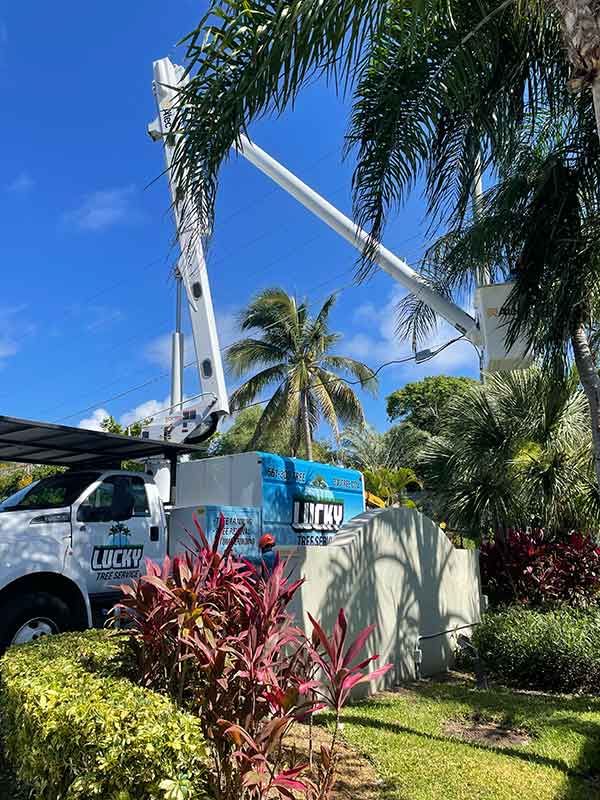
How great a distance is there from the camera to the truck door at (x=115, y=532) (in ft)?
25.4

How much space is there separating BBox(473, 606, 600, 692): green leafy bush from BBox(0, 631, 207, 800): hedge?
6166mm

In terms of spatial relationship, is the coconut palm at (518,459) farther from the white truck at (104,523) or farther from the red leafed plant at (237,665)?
the red leafed plant at (237,665)

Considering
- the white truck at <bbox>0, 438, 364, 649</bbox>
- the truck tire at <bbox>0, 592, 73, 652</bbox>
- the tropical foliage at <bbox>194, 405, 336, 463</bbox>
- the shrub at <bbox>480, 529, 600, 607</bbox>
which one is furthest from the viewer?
the tropical foliage at <bbox>194, 405, 336, 463</bbox>

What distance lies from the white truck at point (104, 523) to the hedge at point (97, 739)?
77.3 inches

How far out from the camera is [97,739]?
120 inches

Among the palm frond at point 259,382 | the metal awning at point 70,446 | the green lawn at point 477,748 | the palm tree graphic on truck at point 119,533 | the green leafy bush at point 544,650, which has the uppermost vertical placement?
the palm frond at point 259,382

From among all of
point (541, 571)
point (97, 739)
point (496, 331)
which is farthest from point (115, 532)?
point (541, 571)

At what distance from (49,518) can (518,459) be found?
321 inches

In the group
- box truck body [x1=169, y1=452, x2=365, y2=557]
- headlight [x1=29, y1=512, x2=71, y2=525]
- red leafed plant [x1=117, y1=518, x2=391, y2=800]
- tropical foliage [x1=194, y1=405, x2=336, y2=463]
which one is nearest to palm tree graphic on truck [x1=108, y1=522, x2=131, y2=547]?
headlight [x1=29, y1=512, x2=71, y2=525]

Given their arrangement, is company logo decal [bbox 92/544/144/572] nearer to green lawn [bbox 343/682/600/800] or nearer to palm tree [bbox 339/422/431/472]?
green lawn [bbox 343/682/600/800]

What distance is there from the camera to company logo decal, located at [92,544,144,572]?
7840 mm

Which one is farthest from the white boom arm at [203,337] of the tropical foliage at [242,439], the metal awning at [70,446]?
the tropical foliage at [242,439]

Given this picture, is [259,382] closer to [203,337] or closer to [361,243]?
[203,337]

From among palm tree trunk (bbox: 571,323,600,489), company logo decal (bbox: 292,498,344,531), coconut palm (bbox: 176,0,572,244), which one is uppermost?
coconut palm (bbox: 176,0,572,244)
